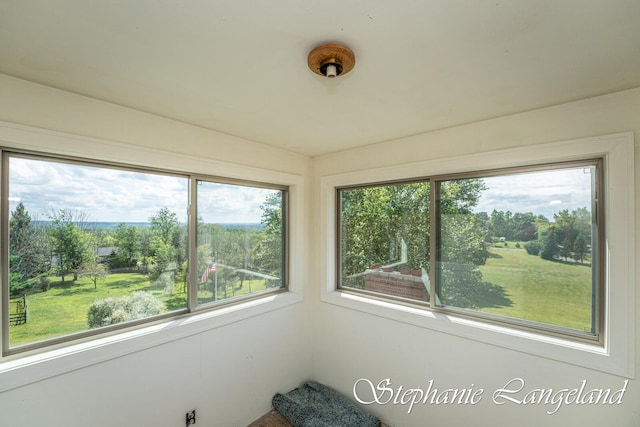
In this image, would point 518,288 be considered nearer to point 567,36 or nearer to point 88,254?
point 567,36

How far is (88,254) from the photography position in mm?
1703

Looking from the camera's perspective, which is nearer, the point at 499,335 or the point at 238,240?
the point at 499,335

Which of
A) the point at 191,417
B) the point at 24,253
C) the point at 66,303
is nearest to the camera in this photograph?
the point at 24,253

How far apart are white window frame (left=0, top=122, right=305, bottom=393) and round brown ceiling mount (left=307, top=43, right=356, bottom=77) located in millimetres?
1301

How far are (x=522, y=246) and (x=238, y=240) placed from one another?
2.25 m

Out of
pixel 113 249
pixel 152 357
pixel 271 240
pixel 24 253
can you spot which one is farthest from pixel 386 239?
pixel 24 253

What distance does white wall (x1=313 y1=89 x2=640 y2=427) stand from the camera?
1.52 meters

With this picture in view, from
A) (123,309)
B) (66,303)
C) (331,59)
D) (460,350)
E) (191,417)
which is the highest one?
(331,59)

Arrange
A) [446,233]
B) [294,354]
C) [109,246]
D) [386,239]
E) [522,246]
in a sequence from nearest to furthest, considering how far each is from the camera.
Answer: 1. [109,246]
2. [522,246]
3. [446,233]
4. [386,239]
5. [294,354]

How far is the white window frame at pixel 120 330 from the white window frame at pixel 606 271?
4.61ft

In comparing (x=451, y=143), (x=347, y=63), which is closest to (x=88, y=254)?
(x=347, y=63)

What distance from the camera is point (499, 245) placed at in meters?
1.97

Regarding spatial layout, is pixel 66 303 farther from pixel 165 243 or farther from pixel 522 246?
pixel 522 246

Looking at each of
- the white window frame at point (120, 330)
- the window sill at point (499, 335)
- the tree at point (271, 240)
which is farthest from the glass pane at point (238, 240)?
the window sill at point (499, 335)
